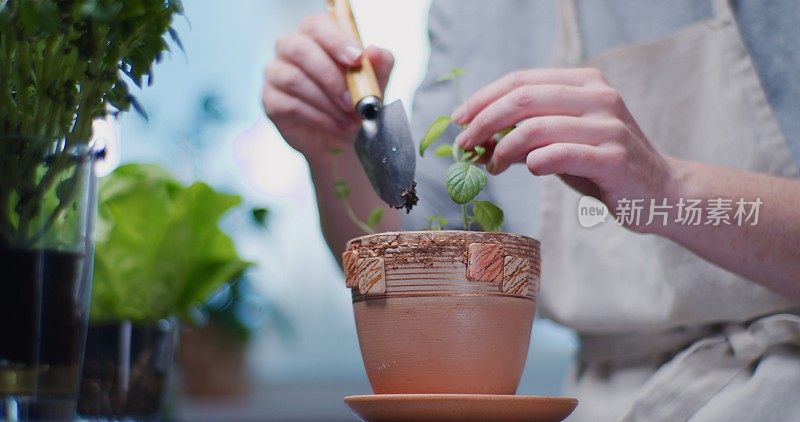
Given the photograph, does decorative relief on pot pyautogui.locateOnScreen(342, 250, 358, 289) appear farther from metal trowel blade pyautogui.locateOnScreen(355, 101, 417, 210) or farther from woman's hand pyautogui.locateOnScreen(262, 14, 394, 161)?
woman's hand pyautogui.locateOnScreen(262, 14, 394, 161)

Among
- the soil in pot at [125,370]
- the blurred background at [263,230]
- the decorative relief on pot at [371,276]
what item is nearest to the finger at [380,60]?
the decorative relief on pot at [371,276]

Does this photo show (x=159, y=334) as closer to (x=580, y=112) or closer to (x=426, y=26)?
(x=426, y=26)

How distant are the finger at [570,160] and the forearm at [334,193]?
244 millimetres

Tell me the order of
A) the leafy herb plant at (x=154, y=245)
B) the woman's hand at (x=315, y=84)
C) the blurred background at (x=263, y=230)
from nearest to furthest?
the woman's hand at (x=315, y=84)
the leafy herb plant at (x=154, y=245)
the blurred background at (x=263, y=230)

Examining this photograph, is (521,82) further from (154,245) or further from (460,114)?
(154,245)

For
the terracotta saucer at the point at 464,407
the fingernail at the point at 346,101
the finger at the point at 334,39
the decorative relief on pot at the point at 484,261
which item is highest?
the finger at the point at 334,39

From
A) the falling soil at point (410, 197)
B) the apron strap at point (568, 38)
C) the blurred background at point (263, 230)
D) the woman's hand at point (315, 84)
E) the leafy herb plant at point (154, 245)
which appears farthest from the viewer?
the blurred background at point (263, 230)

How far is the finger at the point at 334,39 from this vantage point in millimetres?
713

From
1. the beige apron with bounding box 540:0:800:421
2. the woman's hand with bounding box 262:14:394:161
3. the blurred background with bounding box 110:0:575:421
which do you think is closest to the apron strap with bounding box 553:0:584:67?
the beige apron with bounding box 540:0:800:421

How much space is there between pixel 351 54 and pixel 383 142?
0.34ft

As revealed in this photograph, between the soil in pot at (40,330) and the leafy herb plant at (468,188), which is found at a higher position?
the leafy herb plant at (468,188)

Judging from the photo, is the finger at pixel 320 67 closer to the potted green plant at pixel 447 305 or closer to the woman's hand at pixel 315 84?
the woman's hand at pixel 315 84

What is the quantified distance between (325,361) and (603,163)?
1884 millimetres

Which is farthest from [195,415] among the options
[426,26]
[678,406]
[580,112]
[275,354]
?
[580,112]
